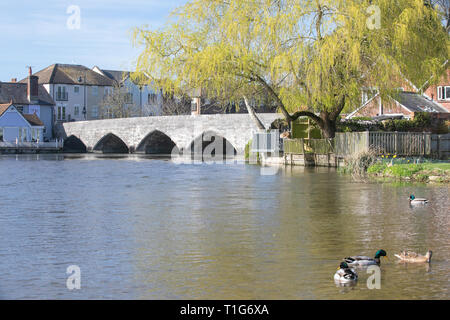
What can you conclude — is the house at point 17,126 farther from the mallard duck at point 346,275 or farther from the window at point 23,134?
the mallard duck at point 346,275

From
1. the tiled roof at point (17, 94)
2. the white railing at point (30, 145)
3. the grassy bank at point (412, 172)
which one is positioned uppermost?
the tiled roof at point (17, 94)

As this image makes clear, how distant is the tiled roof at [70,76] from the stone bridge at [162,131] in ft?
38.7

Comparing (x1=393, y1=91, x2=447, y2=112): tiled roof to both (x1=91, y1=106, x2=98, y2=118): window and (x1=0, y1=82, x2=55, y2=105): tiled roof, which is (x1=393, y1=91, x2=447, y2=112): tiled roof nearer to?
(x1=0, y1=82, x2=55, y2=105): tiled roof

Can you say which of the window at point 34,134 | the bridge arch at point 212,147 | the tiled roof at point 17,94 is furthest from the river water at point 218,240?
the tiled roof at point 17,94

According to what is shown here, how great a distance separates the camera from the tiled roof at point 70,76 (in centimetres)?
9494

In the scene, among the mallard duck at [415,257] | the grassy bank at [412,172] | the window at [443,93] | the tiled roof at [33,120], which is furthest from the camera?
the tiled roof at [33,120]

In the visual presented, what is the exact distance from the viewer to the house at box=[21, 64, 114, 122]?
94.2 metres

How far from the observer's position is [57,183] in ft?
101

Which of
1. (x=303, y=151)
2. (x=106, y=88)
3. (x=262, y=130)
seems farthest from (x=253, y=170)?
(x=106, y=88)

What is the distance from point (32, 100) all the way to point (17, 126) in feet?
29.6
